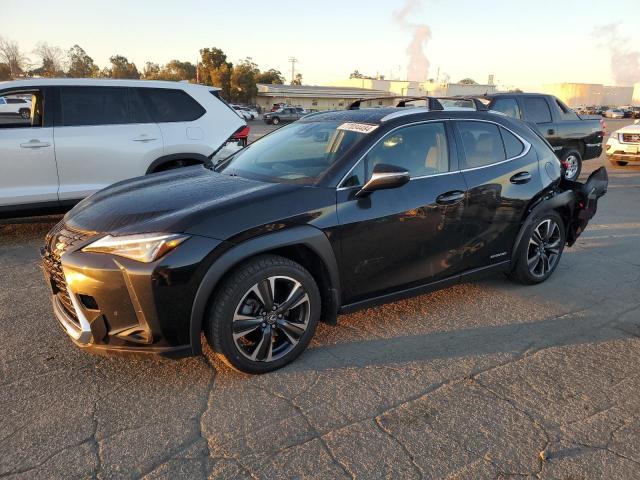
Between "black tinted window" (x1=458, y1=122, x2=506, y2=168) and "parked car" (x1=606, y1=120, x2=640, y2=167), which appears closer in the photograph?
"black tinted window" (x1=458, y1=122, x2=506, y2=168)

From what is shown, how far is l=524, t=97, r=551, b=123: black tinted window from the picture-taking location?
9750 millimetres

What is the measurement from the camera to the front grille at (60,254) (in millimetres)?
2885

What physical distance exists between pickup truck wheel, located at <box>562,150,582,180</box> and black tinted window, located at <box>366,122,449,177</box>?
7.89m

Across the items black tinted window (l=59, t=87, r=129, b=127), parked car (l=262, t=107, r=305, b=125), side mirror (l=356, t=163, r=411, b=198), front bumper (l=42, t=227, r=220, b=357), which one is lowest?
front bumper (l=42, t=227, r=220, b=357)

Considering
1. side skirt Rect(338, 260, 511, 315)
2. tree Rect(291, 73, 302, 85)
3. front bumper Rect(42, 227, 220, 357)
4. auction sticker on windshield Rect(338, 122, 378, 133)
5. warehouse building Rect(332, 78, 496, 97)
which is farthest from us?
tree Rect(291, 73, 302, 85)

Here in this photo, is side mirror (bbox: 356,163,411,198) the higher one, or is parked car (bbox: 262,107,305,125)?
parked car (bbox: 262,107,305,125)

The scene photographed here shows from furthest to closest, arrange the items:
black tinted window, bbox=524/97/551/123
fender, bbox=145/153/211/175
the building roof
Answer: the building roof < black tinted window, bbox=524/97/551/123 < fender, bbox=145/153/211/175

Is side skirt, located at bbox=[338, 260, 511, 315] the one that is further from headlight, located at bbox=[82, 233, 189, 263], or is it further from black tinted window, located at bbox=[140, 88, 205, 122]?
black tinted window, located at bbox=[140, 88, 205, 122]

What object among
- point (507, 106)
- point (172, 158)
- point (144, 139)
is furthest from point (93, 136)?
point (507, 106)

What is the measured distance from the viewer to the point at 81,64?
87188 mm

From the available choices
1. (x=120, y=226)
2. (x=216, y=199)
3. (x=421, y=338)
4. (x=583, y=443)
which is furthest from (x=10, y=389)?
(x=583, y=443)

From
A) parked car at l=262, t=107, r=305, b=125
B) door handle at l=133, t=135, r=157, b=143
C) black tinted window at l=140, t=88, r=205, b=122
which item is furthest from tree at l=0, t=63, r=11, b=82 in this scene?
door handle at l=133, t=135, r=157, b=143

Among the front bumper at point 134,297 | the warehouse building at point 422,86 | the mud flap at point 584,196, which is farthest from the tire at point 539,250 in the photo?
the warehouse building at point 422,86

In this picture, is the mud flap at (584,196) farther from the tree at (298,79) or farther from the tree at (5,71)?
the tree at (298,79)
